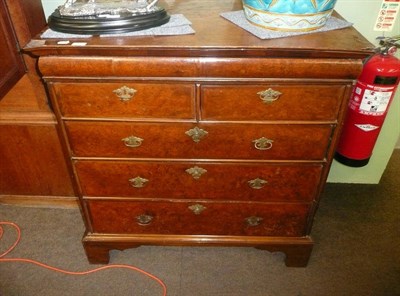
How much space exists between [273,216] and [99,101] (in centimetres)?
95

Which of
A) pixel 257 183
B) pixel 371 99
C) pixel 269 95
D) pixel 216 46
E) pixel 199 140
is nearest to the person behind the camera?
pixel 216 46

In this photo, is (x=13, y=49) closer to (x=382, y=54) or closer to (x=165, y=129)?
(x=165, y=129)

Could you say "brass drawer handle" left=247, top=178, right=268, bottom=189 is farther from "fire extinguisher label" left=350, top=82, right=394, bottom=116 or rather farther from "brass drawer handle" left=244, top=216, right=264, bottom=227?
"fire extinguisher label" left=350, top=82, right=394, bottom=116

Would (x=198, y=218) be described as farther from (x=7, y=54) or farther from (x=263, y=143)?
(x=7, y=54)

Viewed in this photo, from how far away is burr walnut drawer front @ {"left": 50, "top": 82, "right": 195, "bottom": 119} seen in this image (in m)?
1.22

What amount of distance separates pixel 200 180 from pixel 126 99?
1.61ft

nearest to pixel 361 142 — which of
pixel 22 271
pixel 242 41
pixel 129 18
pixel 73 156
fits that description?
pixel 242 41

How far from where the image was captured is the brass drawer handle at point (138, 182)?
1.48 meters

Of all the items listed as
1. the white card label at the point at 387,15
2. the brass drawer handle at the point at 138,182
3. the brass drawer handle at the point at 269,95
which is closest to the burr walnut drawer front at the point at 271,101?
the brass drawer handle at the point at 269,95

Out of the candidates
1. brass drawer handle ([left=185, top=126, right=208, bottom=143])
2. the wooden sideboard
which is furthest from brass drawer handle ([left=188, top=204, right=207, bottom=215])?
the wooden sideboard

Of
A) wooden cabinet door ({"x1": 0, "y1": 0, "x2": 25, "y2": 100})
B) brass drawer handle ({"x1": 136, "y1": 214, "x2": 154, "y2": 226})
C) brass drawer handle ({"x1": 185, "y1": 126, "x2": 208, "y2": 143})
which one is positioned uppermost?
wooden cabinet door ({"x1": 0, "y1": 0, "x2": 25, "y2": 100})

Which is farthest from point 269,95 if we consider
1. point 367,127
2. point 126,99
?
point 367,127

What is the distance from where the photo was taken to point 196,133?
4.34 feet

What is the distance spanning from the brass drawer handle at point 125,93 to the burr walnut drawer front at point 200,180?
0.31 metres
